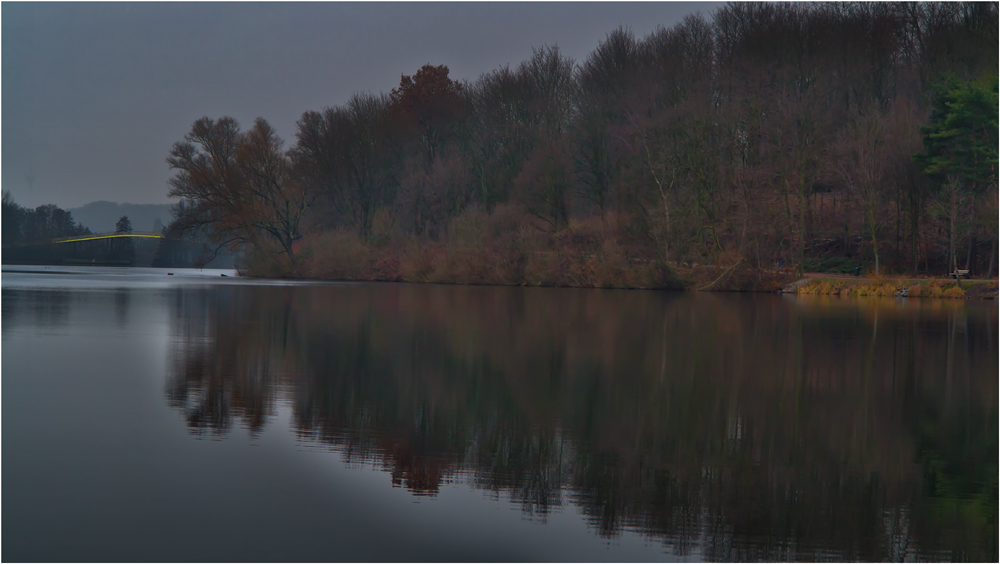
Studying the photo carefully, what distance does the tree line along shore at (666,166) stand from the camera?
130ft

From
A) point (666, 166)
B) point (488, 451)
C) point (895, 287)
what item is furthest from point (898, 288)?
point (488, 451)

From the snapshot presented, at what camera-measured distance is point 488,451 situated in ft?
21.2

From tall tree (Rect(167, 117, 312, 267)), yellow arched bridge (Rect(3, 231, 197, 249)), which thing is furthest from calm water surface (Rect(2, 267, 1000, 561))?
yellow arched bridge (Rect(3, 231, 197, 249))

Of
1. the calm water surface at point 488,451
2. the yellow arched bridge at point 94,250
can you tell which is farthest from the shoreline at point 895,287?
→ the yellow arched bridge at point 94,250

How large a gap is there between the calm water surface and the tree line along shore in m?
27.1

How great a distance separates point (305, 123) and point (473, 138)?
13.6 metres

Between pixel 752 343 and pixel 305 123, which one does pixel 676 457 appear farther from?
pixel 305 123

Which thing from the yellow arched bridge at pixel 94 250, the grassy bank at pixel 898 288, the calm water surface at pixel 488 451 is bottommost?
the calm water surface at pixel 488 451

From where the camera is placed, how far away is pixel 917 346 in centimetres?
1501

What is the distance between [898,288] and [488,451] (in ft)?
116

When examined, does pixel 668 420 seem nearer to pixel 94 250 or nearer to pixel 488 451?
pixel 488 451

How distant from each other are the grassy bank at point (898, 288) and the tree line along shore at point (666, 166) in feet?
4.49

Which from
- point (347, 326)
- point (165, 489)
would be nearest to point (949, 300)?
point (347, 326)

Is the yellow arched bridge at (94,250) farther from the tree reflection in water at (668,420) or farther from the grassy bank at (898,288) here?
the tree reflection in water at (668,420)
